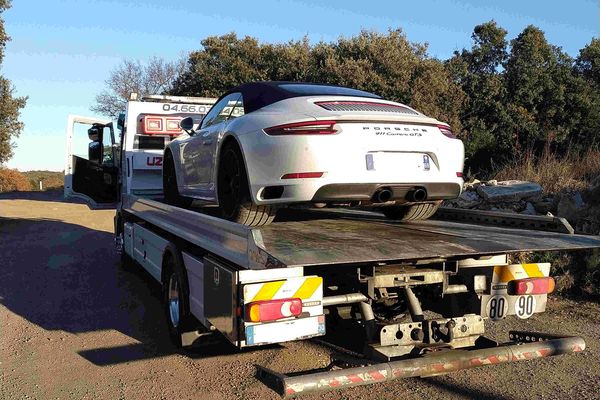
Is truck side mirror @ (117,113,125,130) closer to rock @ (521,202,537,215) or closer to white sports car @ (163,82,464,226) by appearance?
white sports car @ (163,82,464,226)

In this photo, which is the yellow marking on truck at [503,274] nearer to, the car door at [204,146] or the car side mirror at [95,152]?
the car door at [204,146]

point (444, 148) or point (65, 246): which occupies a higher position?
point (444, 148)

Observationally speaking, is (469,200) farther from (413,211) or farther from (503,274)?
(503,274)

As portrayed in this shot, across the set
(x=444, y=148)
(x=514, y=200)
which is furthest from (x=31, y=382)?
(x=514, y=200)

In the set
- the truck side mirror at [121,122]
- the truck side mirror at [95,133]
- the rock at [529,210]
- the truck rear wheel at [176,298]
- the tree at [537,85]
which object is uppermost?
the tree at [537,85]

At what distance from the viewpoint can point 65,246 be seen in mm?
11820

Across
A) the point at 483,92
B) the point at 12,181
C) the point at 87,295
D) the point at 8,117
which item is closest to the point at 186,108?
the point at 87,295

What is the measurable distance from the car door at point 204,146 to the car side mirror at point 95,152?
Result: 163 inches

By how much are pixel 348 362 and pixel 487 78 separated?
2173 cm

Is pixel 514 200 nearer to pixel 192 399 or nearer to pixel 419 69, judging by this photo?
pixel 192 399

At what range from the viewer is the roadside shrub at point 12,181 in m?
34.3

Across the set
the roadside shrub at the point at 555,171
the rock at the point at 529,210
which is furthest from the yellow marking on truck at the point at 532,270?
the roadside shrub at the point at 555,171

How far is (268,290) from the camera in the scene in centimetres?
335

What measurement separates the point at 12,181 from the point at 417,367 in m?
38.5
